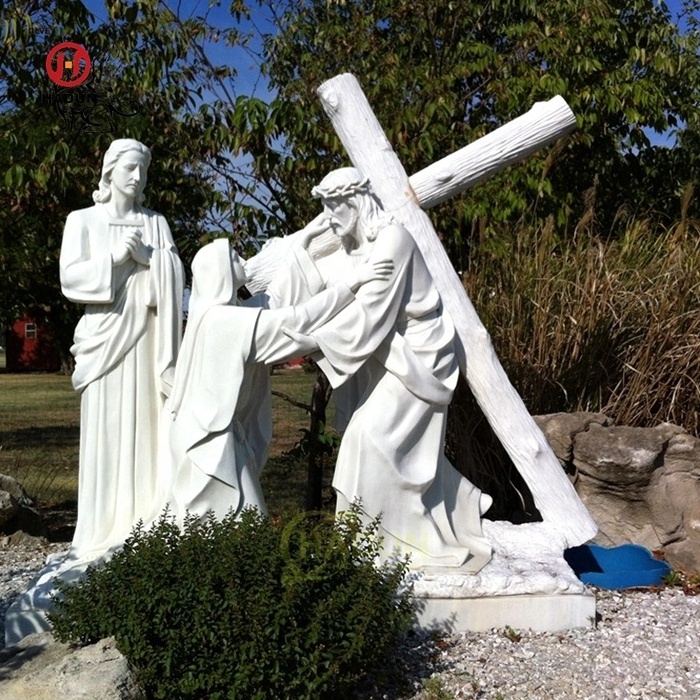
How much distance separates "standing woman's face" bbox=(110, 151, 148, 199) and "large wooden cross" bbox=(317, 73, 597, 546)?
129 cm

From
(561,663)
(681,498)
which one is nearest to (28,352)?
(681,498)

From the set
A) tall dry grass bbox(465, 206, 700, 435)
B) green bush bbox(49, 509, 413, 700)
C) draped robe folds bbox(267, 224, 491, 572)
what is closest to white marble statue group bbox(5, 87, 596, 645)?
draped robe folds bbox(267, 224, 491, 572)

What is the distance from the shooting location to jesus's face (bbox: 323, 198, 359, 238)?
502 cm

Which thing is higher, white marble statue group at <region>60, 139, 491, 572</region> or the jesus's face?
the jesus's face

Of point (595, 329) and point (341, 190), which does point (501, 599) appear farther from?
point (595, 329)

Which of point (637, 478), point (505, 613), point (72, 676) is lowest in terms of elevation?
point (505, 613)

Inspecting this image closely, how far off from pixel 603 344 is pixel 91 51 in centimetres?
448

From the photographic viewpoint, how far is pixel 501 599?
4957 mm

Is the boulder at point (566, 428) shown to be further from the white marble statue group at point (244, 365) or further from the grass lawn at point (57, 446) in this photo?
the grass lawn at point (57, 446)

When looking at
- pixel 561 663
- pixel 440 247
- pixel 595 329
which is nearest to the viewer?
pixel 561 663

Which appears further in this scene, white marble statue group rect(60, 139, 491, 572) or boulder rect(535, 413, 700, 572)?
boulder rect(535, 413, 700, 572)

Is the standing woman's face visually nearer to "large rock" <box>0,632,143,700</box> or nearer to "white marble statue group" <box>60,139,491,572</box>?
"white marble statue group" <box>60,139,491,572</box>

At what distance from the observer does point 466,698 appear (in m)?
4.20

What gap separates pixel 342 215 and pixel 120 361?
1.40 m
